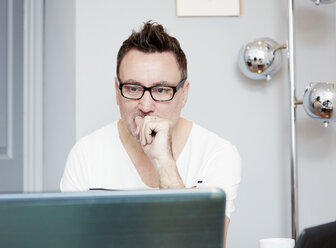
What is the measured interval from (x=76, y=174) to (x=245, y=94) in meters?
1.02

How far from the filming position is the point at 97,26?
2.36 metres

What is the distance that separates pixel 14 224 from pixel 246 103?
2017mm

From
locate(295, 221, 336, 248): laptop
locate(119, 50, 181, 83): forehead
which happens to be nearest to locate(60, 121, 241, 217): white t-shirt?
locate(119, 50, 181, 83): forehead

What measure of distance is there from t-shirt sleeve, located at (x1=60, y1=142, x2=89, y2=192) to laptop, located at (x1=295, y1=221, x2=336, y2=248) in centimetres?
113

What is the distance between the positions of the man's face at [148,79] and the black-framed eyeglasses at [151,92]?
10mm

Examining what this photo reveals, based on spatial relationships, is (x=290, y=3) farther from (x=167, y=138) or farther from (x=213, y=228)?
(x=213, y=228)

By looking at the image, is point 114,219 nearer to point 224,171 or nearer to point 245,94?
point 224,171

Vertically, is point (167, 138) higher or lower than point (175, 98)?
lower

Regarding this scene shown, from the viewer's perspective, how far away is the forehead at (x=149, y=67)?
166cm

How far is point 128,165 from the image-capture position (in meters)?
1.72

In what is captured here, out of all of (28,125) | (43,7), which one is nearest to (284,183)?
(28,125)

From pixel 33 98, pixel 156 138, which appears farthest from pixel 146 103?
pixel 33 98

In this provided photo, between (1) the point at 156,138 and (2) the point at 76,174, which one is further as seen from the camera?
(2) the point at 76,174

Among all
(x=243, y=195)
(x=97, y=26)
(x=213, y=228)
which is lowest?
(x=243, y=195)
